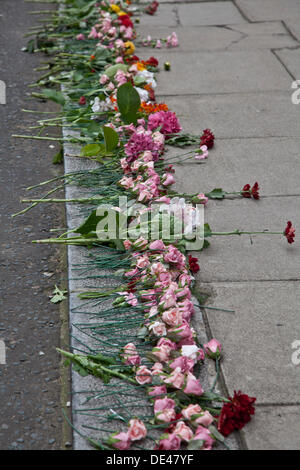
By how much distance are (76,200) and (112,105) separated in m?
1.05

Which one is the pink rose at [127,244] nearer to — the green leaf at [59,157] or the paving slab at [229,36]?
the green leaf at [59,157]

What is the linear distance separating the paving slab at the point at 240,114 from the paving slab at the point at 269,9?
1924 mm

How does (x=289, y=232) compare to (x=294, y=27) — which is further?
(x=294, y=27)

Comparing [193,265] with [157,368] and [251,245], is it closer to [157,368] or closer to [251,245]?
[251,245]

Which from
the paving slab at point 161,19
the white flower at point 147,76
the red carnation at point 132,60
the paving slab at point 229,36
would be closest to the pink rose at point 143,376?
the white flower at point 147,76

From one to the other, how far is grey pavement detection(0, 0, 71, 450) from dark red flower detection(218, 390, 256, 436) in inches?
19.2

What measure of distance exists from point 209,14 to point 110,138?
3.45 metres

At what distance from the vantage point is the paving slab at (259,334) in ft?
7.02

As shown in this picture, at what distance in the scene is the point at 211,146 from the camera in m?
3.80

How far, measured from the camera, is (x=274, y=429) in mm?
1970

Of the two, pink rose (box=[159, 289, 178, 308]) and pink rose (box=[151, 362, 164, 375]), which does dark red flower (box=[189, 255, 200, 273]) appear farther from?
pink rose (box=[151, 362, 164, 375])
